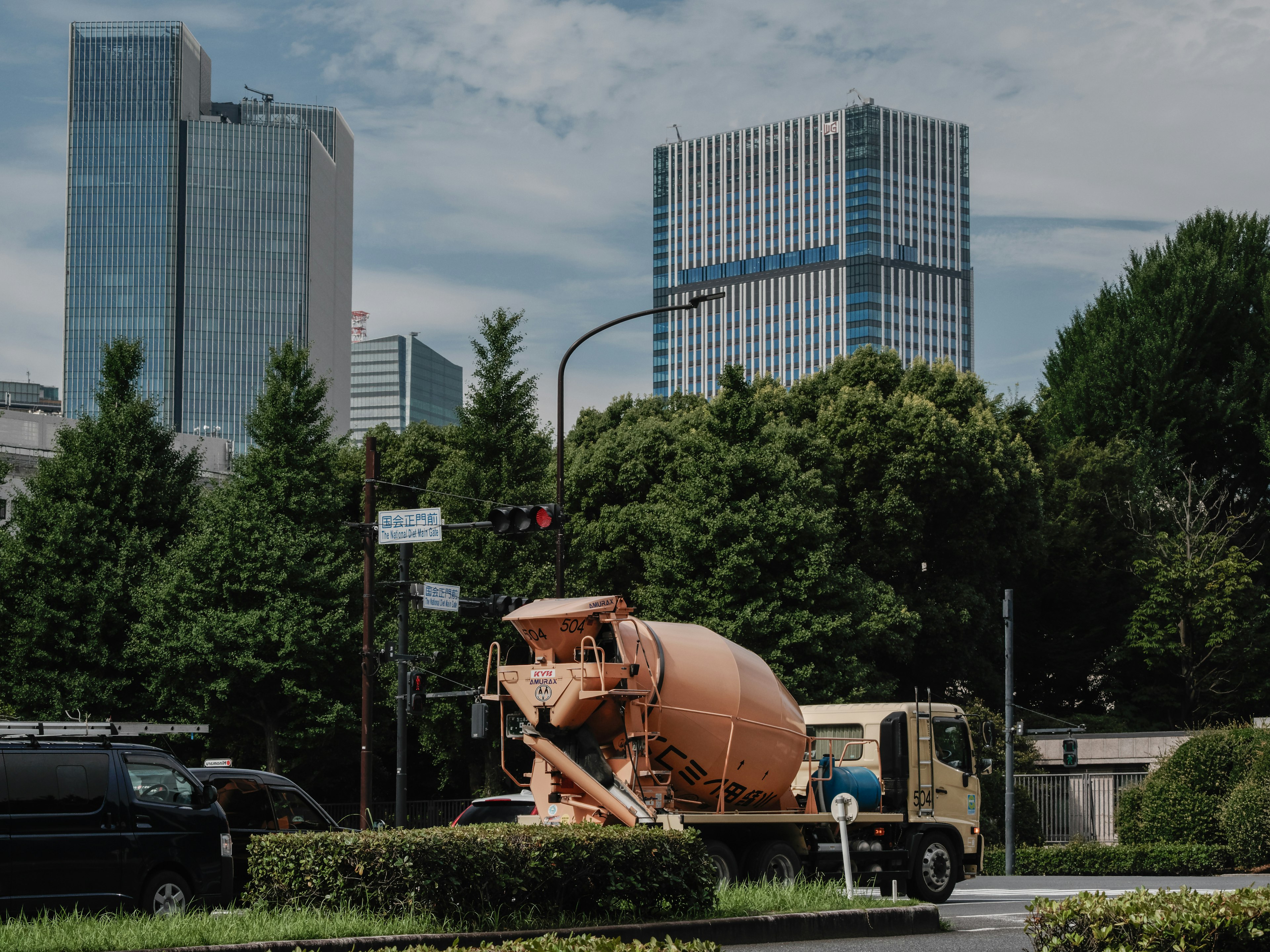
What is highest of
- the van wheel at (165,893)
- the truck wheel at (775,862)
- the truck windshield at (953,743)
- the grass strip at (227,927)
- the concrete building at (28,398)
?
the concrete building at (28,398)

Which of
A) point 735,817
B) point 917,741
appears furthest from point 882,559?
point 735,817

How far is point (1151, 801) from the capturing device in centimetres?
3247

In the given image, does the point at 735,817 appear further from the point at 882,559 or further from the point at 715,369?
the point at 715,369

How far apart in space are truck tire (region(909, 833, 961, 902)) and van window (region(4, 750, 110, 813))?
410 inches

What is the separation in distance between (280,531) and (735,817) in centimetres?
2053

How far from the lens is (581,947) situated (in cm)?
786

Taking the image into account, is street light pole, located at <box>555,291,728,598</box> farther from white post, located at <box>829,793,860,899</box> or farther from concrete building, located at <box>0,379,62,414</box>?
concrete building, located at <box>0,379,62,414</box>

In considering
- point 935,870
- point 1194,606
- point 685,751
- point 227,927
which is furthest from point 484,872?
point 1194,606

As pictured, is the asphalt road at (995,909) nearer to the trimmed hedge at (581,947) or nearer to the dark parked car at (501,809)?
the trimmed hedge at (581,947)

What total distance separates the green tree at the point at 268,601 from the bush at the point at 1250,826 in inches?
778

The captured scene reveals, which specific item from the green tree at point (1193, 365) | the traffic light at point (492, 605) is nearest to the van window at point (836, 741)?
the traffic light at point (492, 605)

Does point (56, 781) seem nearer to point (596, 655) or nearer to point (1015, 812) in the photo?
point (596, 655)

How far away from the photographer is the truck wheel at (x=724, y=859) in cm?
1658

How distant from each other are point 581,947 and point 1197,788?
2781 centimetres
